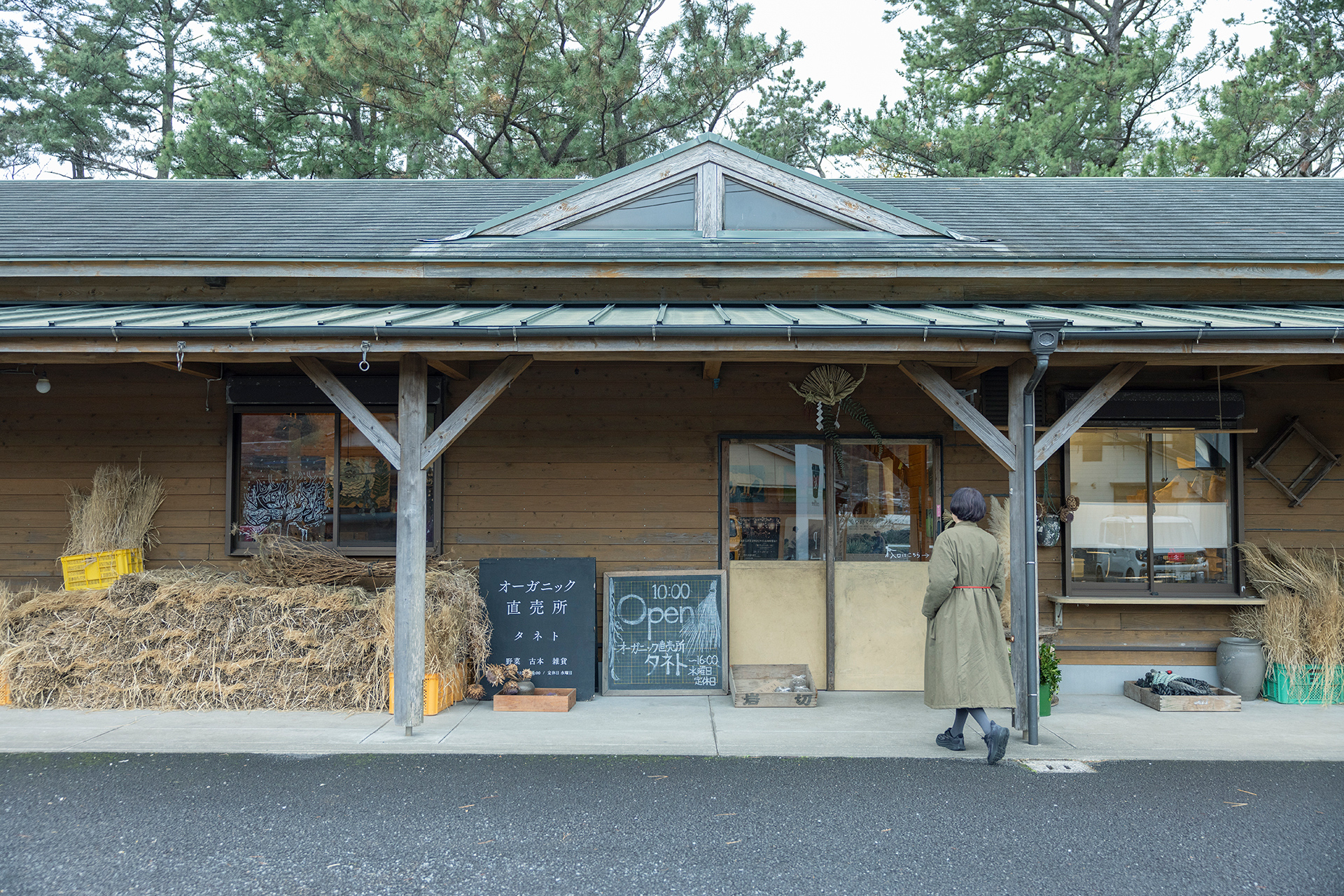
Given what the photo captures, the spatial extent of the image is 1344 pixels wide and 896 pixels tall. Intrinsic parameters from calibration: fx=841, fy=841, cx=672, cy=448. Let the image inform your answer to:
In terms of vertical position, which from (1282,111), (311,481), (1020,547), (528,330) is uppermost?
(1282,111)

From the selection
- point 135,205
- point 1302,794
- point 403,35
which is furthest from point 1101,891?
point 403,35

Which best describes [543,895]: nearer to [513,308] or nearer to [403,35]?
[513,308]

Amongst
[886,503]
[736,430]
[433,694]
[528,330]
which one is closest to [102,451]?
[433,694]

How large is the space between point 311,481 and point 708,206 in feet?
13.2

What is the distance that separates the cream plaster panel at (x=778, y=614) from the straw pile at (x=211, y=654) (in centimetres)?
226

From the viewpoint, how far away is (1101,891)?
3.47 meters

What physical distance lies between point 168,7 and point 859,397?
21.8m

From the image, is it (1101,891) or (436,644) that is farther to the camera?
(436,644)

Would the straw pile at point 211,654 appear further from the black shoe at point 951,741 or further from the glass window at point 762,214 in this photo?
the glass window at point 762,214

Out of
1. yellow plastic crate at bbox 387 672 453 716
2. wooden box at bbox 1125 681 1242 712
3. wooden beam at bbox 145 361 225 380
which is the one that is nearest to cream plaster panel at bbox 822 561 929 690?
wooden box at bbox 1125 681 1242 712

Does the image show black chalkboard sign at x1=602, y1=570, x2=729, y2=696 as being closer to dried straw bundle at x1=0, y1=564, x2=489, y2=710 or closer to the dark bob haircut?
dried straw bundle at x1=0, y1=564, x2=489, y2=710

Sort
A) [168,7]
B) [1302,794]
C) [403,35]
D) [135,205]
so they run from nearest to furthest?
[1302,794]
[135,205]
[403,35]
[168,7]

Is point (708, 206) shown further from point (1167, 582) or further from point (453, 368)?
point (1167, 582)

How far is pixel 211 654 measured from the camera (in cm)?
601
